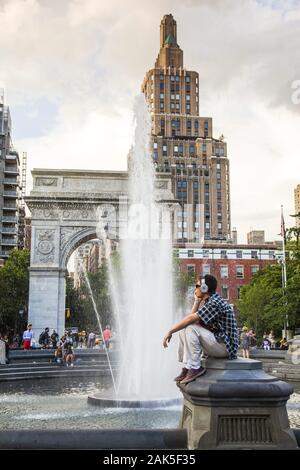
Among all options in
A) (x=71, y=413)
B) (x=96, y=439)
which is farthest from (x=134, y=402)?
(x=96, y=439)

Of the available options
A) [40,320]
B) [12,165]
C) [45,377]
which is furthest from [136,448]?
[12,165]

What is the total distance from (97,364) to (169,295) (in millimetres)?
6441

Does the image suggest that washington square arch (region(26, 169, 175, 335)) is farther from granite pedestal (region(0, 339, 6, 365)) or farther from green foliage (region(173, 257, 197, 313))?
granite pedestal (region(0, 339, 6, 365))

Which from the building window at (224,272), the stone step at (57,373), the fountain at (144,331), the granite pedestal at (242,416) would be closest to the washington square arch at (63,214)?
the stone step at (57,373)

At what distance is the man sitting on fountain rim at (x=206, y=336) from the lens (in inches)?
184

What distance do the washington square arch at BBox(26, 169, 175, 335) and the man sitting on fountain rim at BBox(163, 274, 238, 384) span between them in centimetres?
3015

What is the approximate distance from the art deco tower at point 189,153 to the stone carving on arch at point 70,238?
60620 mm

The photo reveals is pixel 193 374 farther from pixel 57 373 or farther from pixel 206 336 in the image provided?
pixel 57 373

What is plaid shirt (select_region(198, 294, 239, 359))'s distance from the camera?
15.9ft

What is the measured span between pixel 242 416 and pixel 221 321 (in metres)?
0.96

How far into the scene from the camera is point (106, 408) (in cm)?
955

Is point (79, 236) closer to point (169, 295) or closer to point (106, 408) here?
point (169, 295)
